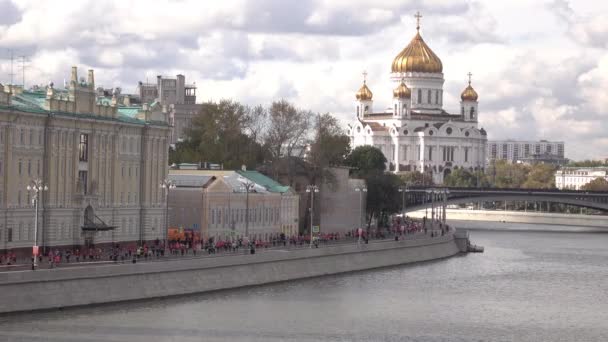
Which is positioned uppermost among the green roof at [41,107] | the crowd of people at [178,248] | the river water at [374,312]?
the green roof at [41,107]

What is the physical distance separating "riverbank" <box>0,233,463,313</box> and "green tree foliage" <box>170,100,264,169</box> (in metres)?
22.6

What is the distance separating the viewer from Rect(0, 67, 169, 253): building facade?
60.5 metres

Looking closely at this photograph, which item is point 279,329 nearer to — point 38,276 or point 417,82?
point 38,276

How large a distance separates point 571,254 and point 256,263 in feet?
115

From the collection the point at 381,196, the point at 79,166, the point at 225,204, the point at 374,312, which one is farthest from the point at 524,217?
the point at 374,312

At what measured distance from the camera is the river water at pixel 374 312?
48.0 metres

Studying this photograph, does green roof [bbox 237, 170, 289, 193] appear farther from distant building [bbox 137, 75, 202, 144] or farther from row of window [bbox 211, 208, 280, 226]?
distant building [bbox 137, 75, 202, 144]

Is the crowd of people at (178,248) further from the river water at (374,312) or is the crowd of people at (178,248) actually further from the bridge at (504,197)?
the bridge at (504,197)

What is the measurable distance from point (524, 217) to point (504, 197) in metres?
21.5

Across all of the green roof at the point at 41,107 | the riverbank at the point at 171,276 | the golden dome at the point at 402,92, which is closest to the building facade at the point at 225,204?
the green roof at the point at 41,107

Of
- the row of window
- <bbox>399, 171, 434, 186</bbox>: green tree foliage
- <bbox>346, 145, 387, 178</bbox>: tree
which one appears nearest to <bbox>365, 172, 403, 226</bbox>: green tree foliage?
<bbox>346, 145, 387, 178</bbox>: tree

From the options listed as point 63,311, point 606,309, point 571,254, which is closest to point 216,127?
point 571,254

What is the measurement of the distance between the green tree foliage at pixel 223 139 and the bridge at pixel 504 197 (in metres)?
28.2

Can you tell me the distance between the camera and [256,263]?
63031 mm
